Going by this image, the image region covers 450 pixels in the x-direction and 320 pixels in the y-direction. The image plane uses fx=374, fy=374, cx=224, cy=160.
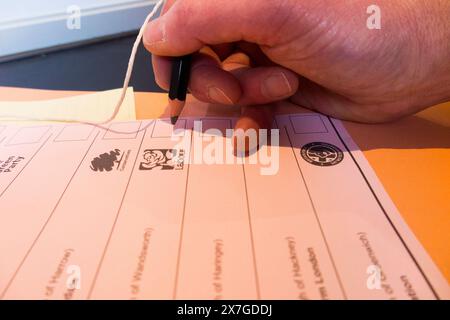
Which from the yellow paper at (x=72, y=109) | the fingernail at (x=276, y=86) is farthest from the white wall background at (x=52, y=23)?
the fingernail at (x=276, y=86)

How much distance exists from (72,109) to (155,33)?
0.19 meters

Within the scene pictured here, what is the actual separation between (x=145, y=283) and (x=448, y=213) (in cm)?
27

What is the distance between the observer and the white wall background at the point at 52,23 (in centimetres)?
92

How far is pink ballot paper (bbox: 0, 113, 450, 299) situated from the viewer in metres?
0.27

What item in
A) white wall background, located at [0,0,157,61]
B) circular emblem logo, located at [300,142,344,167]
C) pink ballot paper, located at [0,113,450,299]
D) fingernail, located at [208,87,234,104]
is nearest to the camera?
pink ballot paper, located at [0,113,450,299]

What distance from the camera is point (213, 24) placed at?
1.44ft

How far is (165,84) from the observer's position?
0.54 metres

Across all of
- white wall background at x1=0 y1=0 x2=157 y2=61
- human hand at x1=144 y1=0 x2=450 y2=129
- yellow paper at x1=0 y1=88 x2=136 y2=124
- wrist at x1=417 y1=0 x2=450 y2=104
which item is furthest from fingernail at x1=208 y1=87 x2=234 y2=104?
white wall background at x1=0 y1=0 x2=157 y2=61

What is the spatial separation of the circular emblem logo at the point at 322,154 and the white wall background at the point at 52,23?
766 mm

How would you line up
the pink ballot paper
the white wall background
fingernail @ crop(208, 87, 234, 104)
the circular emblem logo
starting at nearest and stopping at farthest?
1. the pink ballot paper
2. the circular emblem logo
3. fingernail @ crop(208, 87, 234, 104)
4. the white wall background

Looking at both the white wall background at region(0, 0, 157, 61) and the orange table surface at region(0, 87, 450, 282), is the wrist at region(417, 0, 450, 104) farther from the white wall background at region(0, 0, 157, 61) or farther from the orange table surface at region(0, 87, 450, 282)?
the white wall background at region(0, 0, 157, 61)

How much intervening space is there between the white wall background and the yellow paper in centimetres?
38

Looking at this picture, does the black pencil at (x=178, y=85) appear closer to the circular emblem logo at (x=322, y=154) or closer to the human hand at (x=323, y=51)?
the human hand at (x=323, y=51)
